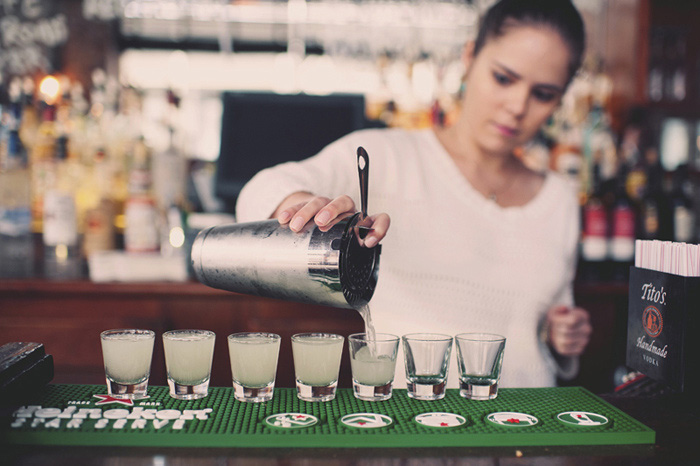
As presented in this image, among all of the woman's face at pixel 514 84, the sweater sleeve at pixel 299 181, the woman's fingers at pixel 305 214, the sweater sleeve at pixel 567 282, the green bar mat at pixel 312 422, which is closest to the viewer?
the green bar mat at pixel 312 422

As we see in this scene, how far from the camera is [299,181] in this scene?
125 cm

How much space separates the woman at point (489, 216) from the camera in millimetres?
1447

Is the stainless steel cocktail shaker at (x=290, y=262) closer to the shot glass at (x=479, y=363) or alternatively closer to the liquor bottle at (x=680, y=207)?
the shot glass at (x=479, y=363)

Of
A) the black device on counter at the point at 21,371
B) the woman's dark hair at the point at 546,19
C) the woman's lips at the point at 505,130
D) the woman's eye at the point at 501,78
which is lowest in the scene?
the black device on counter at the point at 21,371

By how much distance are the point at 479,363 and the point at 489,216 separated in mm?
644

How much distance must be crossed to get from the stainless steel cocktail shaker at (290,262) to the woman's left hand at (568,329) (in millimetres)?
665

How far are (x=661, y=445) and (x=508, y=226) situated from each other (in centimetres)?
78

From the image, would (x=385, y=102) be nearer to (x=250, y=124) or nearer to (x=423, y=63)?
(x=423, y=63)

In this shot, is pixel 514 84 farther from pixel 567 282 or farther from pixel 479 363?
pixel 479 363

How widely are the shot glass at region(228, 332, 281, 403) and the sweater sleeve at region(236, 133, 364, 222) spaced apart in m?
0.30

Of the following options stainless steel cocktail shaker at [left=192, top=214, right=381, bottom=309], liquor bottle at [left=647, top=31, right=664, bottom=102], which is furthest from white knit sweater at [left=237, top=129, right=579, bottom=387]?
liquor bottle at [left=647, top=31, right=664, bottom=102]

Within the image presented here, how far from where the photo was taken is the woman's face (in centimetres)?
143

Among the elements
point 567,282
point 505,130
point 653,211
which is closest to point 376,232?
point 505,130

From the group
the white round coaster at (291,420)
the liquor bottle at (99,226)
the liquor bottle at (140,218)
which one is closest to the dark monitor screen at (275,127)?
the liquor bottle at (140,218)
